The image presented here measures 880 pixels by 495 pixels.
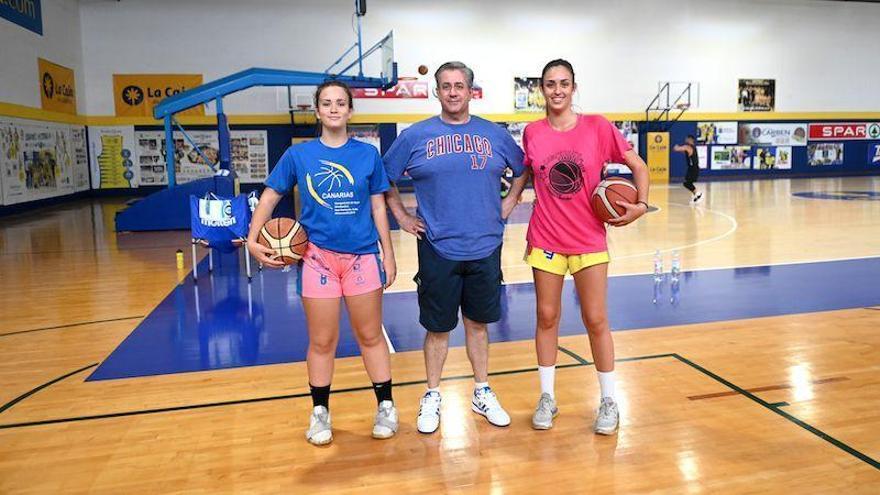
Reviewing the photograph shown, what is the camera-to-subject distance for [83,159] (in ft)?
58.4

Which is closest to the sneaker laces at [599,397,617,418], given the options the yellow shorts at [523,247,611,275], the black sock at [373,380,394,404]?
the yellow shorts at [523,247,611,275]

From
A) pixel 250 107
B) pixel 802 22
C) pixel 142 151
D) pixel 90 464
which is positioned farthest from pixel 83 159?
pixel 802 22

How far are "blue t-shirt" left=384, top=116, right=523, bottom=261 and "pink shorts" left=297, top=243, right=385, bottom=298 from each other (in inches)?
13.5

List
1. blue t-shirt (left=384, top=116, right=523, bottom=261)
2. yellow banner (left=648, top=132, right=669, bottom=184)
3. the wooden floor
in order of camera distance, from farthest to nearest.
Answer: yellow banner (left=648, top=132, right=669, bottom=184) < blue t-shirt (left=384, top=116, right=523, bottom=261) < the wooden floor

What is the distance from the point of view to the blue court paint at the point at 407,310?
4.31 metres

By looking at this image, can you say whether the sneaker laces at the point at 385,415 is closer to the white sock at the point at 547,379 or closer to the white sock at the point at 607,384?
the white sock at the point at 547,379

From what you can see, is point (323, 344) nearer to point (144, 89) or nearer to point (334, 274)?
point (334, 274)

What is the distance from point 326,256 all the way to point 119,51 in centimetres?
1805

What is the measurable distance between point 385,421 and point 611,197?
144cm

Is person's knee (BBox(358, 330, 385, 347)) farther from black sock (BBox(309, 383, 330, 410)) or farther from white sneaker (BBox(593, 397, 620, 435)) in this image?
white sneaker (BBox(593, 397, 620, 435))

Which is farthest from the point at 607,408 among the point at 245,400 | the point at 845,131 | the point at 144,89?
the point at 845,131

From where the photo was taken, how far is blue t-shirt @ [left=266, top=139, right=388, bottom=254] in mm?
2814

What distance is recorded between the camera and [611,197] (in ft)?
9.34

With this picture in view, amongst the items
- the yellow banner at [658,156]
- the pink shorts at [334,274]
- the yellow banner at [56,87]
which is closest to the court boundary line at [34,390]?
the pink shorts at [334,274]
